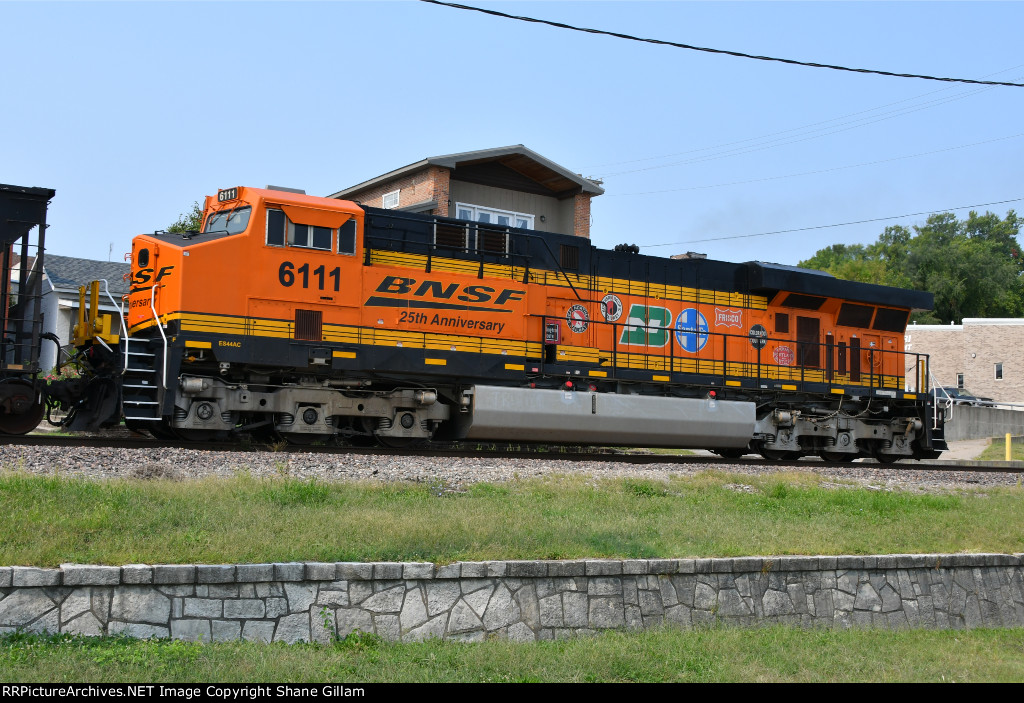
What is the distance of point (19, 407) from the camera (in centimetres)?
1146

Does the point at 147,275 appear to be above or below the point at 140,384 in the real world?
above

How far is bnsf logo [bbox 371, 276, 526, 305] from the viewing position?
14.0 meters

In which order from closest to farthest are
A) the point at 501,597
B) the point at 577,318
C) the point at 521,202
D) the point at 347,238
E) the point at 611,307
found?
the point at 501,597, the point at 347,238, the point at 577,318, the point at 611,307, the point at 521,202

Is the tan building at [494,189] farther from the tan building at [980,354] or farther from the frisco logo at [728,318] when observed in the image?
the tan building at [980,354]

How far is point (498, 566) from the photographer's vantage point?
22.2 feet

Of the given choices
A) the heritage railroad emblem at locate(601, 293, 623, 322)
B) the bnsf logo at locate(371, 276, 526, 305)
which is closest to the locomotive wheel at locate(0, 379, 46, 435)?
the bnsf logo at locate(371, 276, 526, 305)

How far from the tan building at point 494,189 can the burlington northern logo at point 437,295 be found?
1134 centimetres

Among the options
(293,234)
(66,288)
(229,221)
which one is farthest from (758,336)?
(66,288)

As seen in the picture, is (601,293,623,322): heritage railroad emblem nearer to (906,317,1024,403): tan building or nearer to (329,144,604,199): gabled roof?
(329,144,604,199): gabled roof

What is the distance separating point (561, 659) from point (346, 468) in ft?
16.5

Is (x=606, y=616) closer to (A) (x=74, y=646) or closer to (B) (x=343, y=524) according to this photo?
(B) (x=343, y=524)

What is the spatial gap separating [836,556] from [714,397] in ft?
30.1

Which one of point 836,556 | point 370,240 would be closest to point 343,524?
point 836,556

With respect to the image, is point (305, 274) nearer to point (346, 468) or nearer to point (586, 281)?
point (346, 468)
